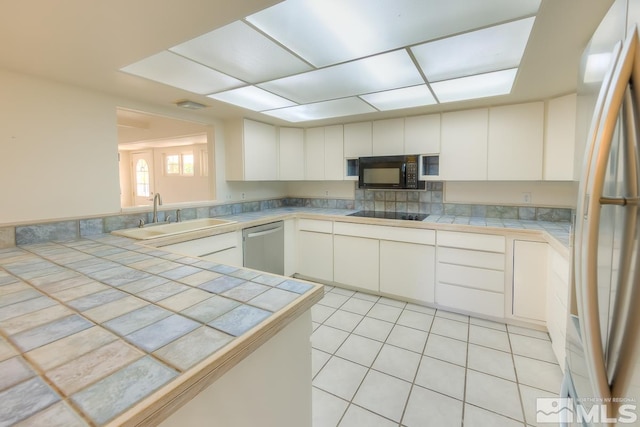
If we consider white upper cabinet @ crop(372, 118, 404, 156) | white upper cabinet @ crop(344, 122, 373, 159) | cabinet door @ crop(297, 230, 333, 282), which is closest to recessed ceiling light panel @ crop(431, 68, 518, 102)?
white upper cabinet @ crop(372, 118, 404, 156)

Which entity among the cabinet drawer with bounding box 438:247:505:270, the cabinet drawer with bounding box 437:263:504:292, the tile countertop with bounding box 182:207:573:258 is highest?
the tile countertop with bounding box 182:207:573:258

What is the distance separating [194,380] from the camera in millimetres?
654

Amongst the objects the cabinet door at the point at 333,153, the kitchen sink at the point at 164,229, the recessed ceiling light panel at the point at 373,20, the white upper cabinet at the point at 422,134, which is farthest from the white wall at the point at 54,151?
the white upper cabinet at the point at 422,134

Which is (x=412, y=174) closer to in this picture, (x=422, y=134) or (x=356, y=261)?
(x=422, y=134)

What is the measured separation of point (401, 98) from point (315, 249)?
77.8 inches

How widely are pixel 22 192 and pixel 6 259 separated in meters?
0.60

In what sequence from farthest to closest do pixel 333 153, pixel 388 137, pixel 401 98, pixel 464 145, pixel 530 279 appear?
1. pixel 333 153
2. pixel 388 137
3. pixel 464 145
4. pixel 401 98
5. pixel 530 279

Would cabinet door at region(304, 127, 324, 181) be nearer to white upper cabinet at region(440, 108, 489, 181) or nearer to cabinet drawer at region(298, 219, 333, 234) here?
cabinet drawer at region(298, 219, 333, 234)

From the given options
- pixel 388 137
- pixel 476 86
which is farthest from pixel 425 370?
pixel 388 137

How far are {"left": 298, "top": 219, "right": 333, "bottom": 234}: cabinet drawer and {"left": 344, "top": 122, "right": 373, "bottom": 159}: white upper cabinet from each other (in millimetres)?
919

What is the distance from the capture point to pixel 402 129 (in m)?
3.23

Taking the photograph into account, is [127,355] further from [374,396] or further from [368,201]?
[368,201]

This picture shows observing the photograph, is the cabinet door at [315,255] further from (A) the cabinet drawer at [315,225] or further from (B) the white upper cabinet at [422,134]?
(B) the white upper cabinet at [422,134]

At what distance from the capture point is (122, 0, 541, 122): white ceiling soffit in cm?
132
